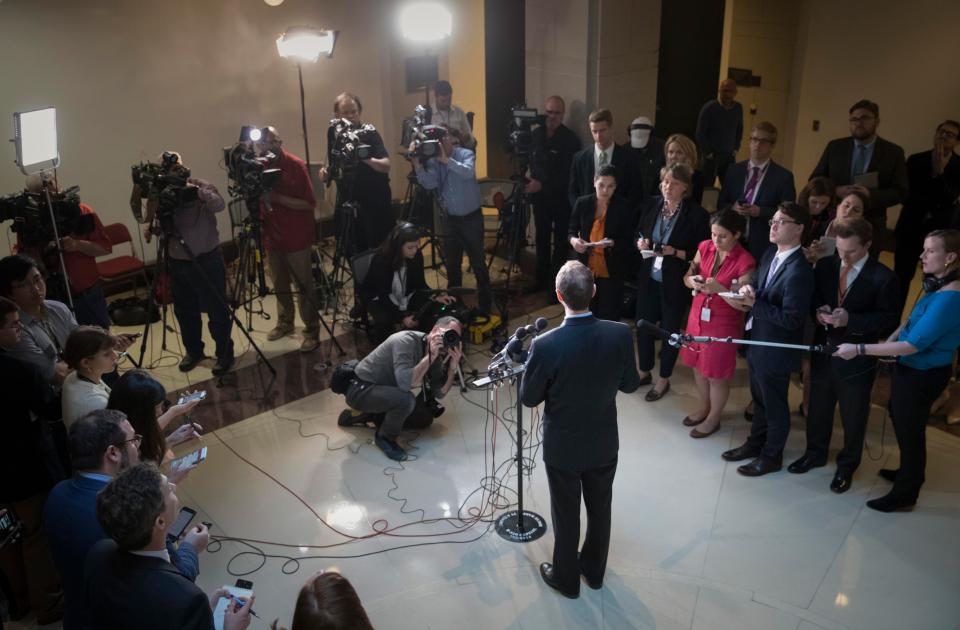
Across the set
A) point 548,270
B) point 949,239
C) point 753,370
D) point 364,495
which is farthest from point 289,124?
point 949,239

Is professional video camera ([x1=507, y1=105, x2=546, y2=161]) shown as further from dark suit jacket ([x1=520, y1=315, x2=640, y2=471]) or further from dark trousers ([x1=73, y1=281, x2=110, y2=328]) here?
dark suit jacket ([x1=520, y1=315, x2=640, y2=471])

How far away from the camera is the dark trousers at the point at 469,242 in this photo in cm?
585

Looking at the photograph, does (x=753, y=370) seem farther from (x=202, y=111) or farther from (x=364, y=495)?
(x=202, y=111)

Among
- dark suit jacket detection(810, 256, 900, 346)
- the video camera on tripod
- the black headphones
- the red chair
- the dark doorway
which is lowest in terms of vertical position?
the red chair

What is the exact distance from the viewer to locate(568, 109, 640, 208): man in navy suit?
5469 mm

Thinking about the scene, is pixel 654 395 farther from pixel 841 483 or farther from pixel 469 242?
pixel 469 242

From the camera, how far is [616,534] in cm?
368

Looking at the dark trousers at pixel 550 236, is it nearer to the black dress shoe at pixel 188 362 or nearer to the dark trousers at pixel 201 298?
the dark trousers at pixel 201 298

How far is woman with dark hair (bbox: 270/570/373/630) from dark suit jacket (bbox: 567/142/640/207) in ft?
12.6

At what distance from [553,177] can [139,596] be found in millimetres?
5021

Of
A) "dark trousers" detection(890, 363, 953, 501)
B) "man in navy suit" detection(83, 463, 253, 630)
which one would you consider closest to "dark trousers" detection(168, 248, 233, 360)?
"man in navy suit" detection(83, 463, 253, 630)

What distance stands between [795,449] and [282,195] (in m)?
3.77

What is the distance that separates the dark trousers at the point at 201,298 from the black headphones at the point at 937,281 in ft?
13.5

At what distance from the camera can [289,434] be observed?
15.4 feet
